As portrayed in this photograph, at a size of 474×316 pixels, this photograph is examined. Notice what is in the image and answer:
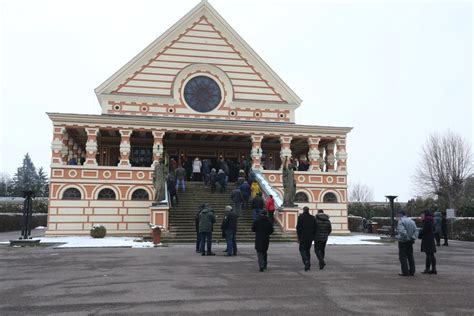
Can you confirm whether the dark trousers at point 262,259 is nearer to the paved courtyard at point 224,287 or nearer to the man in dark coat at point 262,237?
the man in dark coat at point 262,237

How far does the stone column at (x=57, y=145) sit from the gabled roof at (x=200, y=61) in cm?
440

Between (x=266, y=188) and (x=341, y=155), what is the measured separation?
6405mm

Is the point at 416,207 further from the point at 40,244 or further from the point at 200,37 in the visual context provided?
the point at 40,244

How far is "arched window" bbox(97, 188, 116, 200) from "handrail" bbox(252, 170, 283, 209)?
7.77 meters

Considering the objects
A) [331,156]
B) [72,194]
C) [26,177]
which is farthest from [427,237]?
[26,177]

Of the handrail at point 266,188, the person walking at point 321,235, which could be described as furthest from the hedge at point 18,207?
→ the person walking at point 321,235

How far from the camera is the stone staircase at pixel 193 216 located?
64.7 feet

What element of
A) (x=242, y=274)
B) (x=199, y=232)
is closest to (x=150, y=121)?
(x=199, y=232)

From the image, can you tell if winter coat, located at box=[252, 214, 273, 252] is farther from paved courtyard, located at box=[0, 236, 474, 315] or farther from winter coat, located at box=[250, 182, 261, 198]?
winter coat, located at box=[250, 182, 261, 198]

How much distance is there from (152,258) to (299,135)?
15385 mm

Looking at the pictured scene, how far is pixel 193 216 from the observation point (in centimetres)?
2170

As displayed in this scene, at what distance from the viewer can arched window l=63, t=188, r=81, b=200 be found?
23891 millimetres

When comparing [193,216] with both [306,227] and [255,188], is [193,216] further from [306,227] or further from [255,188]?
[306,227]

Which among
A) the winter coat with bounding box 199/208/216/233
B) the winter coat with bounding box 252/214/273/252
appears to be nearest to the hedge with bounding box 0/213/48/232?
the winter coat with bounding box 199/208/216/233
